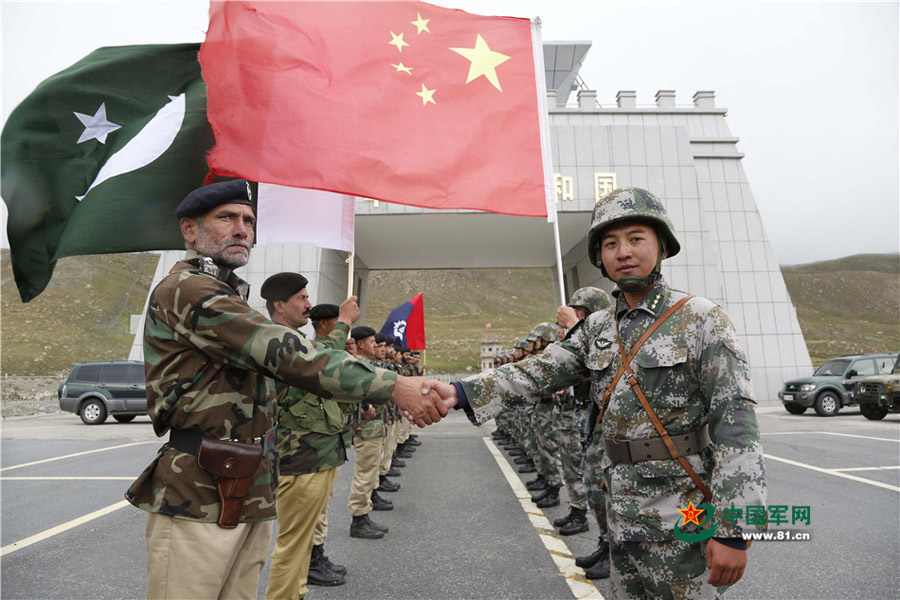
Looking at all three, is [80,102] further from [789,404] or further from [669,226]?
[789,404]

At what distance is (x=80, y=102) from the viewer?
3.58 metres

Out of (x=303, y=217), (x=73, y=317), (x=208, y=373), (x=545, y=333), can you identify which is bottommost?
(x=208, y=373)

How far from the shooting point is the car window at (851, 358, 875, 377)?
15710 mm

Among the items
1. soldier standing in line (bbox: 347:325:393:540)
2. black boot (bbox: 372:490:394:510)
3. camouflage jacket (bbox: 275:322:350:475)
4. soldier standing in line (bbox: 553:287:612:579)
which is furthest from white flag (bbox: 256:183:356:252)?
black boot (bbox: 372:490:394:510)

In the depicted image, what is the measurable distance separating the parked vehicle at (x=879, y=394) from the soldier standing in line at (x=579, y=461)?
12685 millimetres

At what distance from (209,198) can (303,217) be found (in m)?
2.13

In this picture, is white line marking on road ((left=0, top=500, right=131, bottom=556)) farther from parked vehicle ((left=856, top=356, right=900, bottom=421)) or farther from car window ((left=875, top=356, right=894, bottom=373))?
car window ((left=875, top=356, right=894, bottom=373))

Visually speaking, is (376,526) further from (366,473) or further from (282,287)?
(282,287)

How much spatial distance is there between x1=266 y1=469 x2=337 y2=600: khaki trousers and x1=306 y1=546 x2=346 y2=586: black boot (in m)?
0.39

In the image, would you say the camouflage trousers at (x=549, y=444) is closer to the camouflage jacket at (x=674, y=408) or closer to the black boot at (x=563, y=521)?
the black boot at (x=563, y=521)

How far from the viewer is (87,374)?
15.6m

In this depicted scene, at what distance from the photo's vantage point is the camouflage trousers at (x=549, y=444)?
6.22m

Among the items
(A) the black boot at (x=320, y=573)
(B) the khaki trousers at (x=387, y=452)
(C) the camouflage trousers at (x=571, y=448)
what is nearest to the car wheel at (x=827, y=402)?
(C) the camouflage trousers at (x=571, y=448)

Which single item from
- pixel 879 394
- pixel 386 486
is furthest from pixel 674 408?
pixel 879 394
